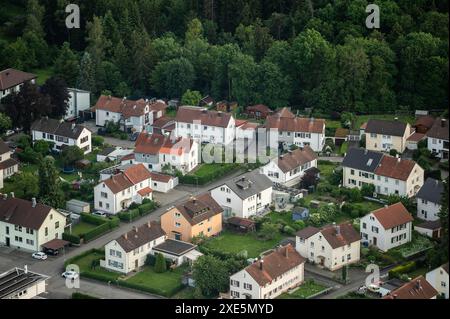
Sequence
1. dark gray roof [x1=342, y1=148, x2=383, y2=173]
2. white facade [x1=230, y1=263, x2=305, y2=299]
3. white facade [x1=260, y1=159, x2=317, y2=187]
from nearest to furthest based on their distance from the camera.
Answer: white facade [x1=230, y1=263, x2=305, y2=299], dark gray roof [x1=342, y1=148, x2=383, y2=173], white facade [x1=260, y1=159, x2=317, y2=187]

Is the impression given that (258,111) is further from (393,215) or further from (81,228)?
(393,215)

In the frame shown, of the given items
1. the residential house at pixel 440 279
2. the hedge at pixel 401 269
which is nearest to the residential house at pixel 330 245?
the hedge at pixel 401 269

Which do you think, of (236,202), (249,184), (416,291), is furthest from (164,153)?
(416,291)

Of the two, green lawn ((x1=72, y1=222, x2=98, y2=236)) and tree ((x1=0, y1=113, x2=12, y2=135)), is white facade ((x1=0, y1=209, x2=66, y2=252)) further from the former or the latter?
tree ((x1=0, y1=113, x2=12, y2=135))

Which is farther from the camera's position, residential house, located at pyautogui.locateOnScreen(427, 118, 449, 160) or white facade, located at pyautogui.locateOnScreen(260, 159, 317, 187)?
residential house, located at pyautogui.locateOnScreen(427, 118, 449, 160)

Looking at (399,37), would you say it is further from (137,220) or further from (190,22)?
(137,220)

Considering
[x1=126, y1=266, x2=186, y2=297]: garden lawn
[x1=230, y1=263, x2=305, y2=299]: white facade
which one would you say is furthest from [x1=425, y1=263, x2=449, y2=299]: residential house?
[x1=126, y1=266, x2=186, y2=297]: garden lawn

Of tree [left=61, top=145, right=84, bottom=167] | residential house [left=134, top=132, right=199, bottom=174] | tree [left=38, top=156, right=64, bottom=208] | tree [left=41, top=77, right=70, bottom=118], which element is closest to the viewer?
tree [left=38, top=156, right=64, bottom=208]

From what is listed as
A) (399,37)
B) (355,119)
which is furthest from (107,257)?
(399,37)
